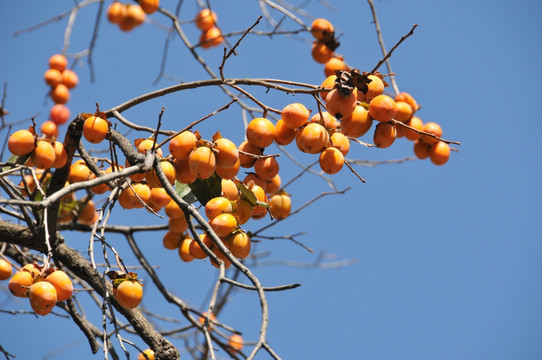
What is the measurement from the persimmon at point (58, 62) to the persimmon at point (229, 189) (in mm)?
2229

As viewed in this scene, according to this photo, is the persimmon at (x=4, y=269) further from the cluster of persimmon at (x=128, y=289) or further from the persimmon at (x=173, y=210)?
the persimmon at (x=173, y=210)

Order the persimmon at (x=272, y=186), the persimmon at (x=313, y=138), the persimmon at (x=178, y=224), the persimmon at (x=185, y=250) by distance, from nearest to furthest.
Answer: the persimmon at (x=313, y=138), the persimmon at (x=272, y=186), the persimmon at (x=178, y=224), the persimmon at (x=185, y=250)

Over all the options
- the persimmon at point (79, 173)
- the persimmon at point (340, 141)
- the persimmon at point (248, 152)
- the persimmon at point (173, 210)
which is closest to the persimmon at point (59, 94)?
the persimmon at point (79, 173)

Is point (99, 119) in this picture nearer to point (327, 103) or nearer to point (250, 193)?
point (250, 193)

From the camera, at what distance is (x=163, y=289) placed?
8.38 ft

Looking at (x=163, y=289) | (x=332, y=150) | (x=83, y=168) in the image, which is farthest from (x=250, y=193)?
(x=163, y=289)

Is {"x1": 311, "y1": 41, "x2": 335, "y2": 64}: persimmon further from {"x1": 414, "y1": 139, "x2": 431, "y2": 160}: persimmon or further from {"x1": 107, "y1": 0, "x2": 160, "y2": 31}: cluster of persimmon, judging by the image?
{"x1": 107, "y1": 0, "x2": 160, "y2": 31}: cluster of persimmon

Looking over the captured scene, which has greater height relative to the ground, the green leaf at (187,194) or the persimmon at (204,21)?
the persimmon at (204,21)

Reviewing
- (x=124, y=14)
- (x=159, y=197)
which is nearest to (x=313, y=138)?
(x=159, y=197)

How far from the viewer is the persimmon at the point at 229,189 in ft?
5.96

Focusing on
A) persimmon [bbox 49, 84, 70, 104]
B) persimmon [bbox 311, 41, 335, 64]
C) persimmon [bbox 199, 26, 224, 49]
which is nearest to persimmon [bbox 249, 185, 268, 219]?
persimmon [bbox 311, 41, 335, 64]

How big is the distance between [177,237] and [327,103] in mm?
1117

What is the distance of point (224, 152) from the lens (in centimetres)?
164

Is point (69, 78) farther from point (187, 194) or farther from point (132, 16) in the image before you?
point (187, 194)
